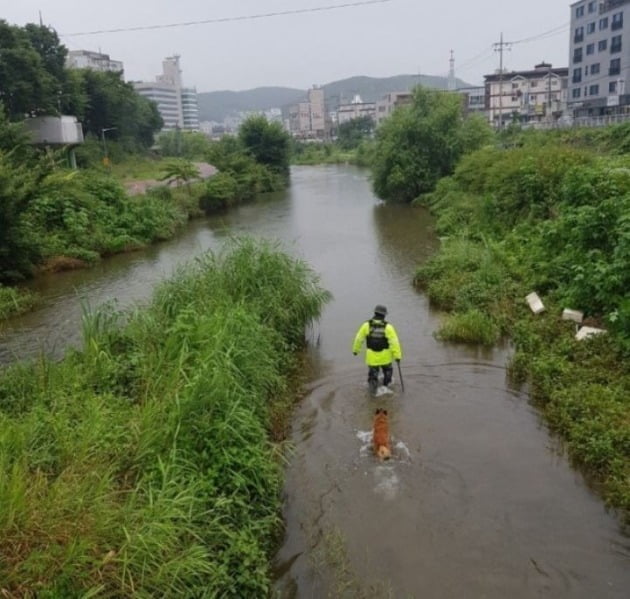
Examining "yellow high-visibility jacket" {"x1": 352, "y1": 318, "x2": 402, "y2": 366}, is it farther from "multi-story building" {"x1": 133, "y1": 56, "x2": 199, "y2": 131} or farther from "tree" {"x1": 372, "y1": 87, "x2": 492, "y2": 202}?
"multi-story building" {"x1": 133, "y1": 56, "x2": 199, "y2": 131}

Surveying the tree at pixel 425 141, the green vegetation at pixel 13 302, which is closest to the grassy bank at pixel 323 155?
the tree at pixel 425 141

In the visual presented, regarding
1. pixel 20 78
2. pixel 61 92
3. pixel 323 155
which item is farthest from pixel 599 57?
pixel 20 78

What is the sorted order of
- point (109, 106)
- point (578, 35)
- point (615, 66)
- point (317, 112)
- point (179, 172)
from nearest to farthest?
1. point (179, 172)
2. point (615, 66)
3. point (109, 106)
4. point (578, 35)
5. point (317, 112)

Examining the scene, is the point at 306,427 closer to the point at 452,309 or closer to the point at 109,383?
the point at 109,383

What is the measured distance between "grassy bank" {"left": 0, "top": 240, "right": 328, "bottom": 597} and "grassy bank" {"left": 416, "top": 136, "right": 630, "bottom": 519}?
411 cm

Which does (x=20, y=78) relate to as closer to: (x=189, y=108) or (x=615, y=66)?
(x=615, y=66)

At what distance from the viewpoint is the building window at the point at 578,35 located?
5466 cm

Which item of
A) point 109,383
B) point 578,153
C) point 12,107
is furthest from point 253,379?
point 12,107

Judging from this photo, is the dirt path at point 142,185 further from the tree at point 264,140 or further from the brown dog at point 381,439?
the brown dog at point 381,439

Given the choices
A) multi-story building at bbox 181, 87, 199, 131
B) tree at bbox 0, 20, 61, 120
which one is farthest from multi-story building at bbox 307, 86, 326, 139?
tree at bbox 0, 20, 61, 120

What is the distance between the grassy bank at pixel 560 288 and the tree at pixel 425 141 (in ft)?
45.1

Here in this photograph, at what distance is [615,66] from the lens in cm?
5034

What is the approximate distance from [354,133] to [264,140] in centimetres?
5491

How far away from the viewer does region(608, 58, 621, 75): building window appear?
49.8 m
